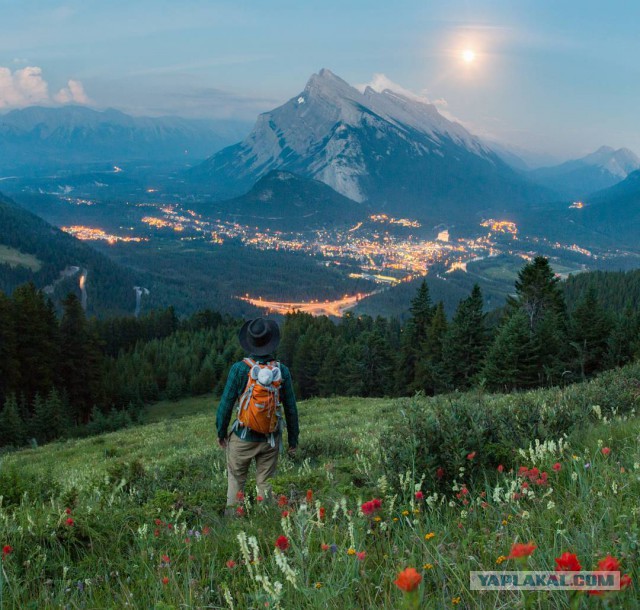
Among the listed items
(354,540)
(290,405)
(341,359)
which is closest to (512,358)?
(341,359)

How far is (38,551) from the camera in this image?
415cm

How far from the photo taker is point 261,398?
6496 mm

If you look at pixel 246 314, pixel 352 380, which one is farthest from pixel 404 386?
pixel 246 314

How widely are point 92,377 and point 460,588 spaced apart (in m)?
52.6

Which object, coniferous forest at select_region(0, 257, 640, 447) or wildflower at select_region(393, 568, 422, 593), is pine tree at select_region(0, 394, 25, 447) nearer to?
coniferous forest at select_region(0, 257, 640, 447)

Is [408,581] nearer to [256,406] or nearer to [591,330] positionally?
[256,406]

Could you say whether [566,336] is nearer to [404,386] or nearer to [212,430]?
[404,386]

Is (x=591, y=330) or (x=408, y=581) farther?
(x=591, y=330)

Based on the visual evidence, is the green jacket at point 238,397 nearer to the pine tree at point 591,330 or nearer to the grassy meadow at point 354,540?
the grassy meadow at point 354,540

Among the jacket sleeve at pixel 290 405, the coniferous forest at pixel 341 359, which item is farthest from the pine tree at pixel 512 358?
the jacket sleeve at pixel 290 405

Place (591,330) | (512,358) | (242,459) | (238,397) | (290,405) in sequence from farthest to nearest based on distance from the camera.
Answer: (591,330) < (512,358) < (290,405) < (238,397) < (242,459)

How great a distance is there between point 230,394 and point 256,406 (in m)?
0.65

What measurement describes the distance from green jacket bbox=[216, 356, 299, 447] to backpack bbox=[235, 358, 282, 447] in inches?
6.1

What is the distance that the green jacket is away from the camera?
688 centimetres
